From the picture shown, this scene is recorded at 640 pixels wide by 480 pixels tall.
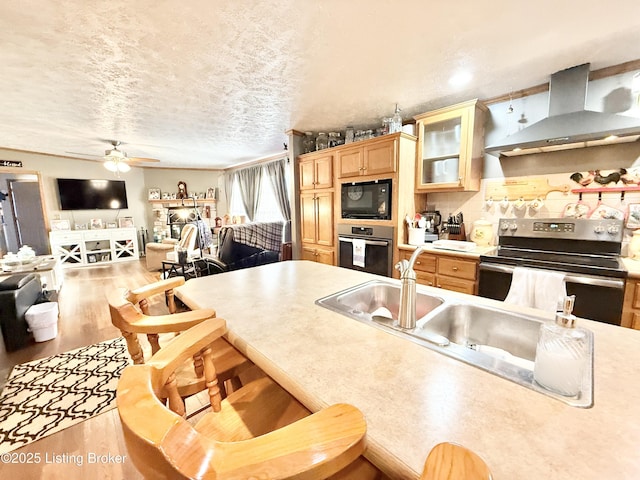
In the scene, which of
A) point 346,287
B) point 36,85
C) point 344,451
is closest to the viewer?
point 344,451

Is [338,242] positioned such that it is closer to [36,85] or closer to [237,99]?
[237,99]

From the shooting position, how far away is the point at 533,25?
1513 millimetres

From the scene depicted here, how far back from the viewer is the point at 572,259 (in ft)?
6.35

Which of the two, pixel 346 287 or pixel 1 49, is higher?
pixel 1 49

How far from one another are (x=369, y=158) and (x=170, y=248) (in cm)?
430

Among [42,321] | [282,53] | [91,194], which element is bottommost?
[42,321]

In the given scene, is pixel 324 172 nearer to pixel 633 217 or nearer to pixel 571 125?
pixel 571 125

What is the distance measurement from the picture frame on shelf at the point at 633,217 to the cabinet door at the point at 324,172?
8.66ft

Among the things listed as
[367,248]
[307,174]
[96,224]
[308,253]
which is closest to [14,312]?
[308,253]

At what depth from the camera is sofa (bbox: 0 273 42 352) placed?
7.79ft

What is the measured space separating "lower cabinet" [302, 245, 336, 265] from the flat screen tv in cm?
517

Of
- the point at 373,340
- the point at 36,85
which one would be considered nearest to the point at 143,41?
the point at 36,85

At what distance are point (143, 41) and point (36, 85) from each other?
4.54 ft

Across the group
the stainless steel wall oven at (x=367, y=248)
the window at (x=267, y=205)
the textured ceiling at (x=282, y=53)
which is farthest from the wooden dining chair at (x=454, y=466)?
the window at (x=267, y=205)
